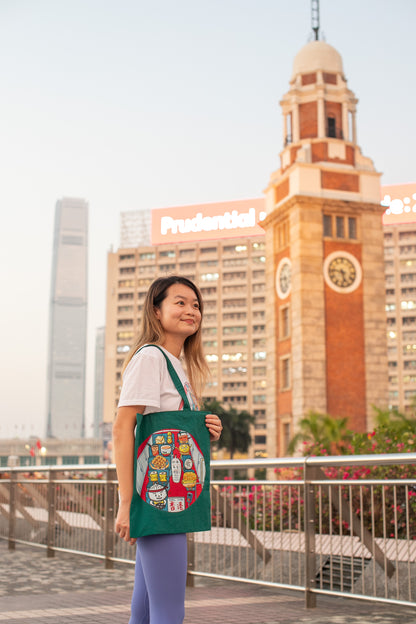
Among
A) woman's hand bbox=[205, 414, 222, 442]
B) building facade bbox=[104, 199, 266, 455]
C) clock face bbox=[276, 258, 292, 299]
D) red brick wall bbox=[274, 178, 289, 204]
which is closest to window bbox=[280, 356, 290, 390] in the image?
clock face bbox=[276, 258, 292, 299]

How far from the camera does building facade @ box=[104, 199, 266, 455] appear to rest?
106 meters

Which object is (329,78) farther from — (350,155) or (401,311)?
(401,311)

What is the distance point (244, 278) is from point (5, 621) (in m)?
103

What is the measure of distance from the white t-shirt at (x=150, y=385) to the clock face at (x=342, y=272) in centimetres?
3522

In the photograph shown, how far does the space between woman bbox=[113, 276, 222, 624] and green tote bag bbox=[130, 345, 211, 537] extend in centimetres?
4

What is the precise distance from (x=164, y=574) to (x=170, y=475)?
0.38 m

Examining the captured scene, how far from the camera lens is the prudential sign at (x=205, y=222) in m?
88.2

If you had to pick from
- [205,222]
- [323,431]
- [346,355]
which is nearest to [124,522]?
[323,431]

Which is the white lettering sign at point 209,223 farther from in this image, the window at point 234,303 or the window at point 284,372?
the window at point 284,372

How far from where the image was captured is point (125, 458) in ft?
10.1

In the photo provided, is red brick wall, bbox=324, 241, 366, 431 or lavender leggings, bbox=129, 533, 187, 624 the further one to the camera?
red brick wall, bbox=324, 241, 366, 431

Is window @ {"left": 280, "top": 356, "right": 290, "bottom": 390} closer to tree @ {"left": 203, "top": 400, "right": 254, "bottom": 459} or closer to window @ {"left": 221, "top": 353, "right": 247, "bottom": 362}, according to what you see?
tree @ {"left": 203, "top": 400, "right": 254, "bottom": 459}

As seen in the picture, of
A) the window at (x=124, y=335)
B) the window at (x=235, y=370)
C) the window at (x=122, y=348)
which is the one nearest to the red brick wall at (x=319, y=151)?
the window at (x=235, y=370)

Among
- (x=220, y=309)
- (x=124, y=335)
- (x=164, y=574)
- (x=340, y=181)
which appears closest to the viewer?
(x=164, y=574)
